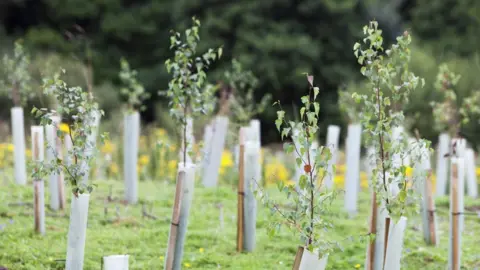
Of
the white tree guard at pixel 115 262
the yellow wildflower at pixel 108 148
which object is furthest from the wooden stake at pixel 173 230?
the yellow wildflower at pixel 108 148

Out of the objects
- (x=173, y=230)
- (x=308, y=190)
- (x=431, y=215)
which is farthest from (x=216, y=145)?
(x=308, y=190)

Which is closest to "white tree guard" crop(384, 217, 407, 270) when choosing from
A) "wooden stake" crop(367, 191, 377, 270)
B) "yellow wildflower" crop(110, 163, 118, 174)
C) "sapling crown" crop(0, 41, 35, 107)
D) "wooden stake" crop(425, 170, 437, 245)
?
"wooden stake" crop(367, 191, 377, 270)

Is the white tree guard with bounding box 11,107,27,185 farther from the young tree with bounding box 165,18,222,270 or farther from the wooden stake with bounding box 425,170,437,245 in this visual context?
the wooden stake with bounding box 425,170,437,245

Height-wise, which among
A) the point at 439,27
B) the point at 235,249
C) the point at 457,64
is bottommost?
the point at 235,249

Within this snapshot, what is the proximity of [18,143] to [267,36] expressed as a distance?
50.7 ft

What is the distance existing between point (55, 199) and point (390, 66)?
403 cm

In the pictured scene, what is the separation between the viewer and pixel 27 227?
7527 mm

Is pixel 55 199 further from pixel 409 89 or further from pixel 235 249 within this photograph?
pixel 409 89

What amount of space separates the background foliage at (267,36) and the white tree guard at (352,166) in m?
14.1

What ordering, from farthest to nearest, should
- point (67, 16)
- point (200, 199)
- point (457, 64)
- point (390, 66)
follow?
point (67, 16), point (457, 64), point (200, 199), point (390, 66)

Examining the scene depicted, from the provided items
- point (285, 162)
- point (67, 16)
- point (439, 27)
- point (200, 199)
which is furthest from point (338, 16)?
point (200, 199)

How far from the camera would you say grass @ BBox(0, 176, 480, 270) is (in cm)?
687

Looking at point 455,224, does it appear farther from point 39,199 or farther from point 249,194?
point 39,199

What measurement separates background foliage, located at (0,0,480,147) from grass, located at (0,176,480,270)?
14669 mm
